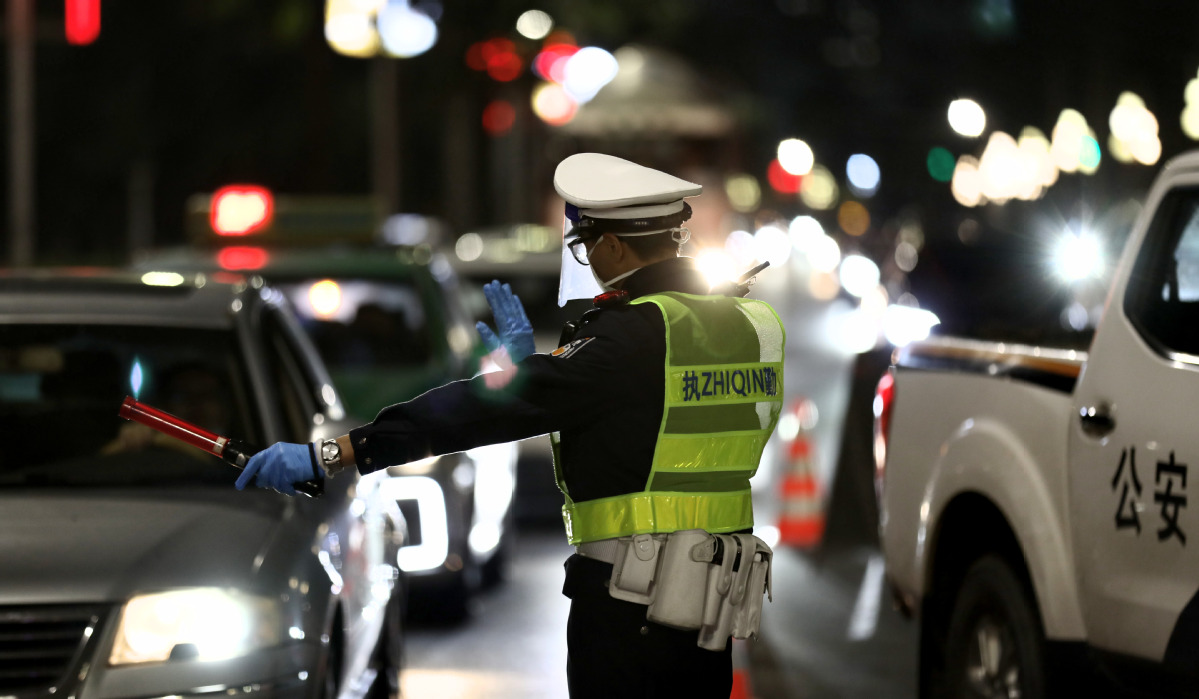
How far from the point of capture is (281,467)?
3535 millimetres

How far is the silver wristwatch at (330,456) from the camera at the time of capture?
356cm

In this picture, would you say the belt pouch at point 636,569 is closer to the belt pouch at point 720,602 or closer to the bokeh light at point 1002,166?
the belt pouch at point 720,602

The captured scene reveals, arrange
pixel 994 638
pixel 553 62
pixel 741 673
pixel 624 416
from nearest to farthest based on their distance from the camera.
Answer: pixel 624 416, pixel 994 638, pixel 741 673, pixel 553 62

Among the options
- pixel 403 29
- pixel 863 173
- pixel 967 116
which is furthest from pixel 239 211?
pixel 863 173

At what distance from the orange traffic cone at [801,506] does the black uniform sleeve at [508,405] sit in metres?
7.20

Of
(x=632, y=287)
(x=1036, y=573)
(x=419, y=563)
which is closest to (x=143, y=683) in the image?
(x=632, y=287)

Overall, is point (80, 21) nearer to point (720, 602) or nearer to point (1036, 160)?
point (1036, 160)

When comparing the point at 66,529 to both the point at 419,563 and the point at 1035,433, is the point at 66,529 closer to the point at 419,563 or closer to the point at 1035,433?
the point at 1035,433

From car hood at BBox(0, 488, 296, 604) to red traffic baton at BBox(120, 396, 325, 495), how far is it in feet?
2.78

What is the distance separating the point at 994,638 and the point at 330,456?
9.13ft

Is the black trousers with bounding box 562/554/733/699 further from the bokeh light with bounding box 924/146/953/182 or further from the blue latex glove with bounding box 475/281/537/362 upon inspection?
the bokeh light with bounding box 924/146/953/182

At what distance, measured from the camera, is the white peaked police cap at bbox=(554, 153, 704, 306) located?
3707 mm

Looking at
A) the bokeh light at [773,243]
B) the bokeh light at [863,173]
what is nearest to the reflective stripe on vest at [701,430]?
the bokeh light at [773,243]

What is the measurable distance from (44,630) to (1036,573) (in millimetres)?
2708
